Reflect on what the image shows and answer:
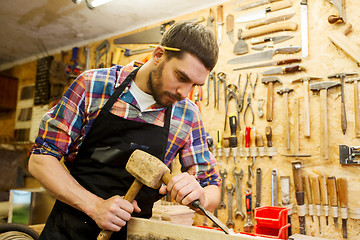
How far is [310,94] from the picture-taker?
121 inches

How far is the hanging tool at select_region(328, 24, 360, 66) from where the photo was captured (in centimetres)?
283

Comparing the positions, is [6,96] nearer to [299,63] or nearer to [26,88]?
[26,88]

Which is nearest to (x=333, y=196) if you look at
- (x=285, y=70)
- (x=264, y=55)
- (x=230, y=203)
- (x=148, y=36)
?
(x=230, y=203)

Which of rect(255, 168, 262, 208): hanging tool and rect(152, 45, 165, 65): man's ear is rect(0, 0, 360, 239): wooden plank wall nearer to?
rect(255, 168, 262, 208): hanging tool

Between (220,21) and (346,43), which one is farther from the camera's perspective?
(220,21)

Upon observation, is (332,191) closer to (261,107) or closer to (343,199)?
(343,199)

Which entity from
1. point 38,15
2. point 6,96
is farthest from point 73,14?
point 6,96

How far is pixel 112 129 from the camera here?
1.51 m

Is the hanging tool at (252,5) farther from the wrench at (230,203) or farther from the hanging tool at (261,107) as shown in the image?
the wrench at (230,203)

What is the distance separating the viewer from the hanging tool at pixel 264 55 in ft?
10.5

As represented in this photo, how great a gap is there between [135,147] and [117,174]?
0.51 feet

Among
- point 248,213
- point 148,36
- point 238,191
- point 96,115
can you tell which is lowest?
point 248,213

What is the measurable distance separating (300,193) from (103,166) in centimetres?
215

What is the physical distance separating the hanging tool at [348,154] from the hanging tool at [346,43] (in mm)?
782
